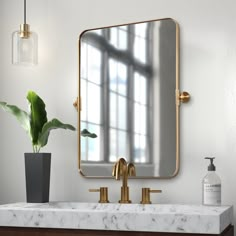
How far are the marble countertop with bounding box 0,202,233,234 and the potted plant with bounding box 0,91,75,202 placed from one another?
304 mm

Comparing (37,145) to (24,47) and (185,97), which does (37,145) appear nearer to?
(24,47)

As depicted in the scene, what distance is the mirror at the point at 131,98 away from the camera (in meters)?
2.46

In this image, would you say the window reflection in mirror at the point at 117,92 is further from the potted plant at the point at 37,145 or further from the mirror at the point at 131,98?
the potted plant at the point at 37,145

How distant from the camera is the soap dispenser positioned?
2.20 metres

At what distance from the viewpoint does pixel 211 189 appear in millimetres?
2201

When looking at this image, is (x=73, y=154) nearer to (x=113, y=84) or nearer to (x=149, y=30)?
(x=113, y=84)

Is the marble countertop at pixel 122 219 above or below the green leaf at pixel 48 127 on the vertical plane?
below

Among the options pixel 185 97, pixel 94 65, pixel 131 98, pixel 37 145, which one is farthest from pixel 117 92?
pixel 37 145

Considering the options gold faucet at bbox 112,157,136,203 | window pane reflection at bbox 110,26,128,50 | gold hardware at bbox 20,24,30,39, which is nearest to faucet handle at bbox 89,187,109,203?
gold faucet at bbox 112,157,136,203

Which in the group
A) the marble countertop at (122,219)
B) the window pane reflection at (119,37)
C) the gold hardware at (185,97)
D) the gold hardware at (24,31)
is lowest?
the marble countertop at (122,219)

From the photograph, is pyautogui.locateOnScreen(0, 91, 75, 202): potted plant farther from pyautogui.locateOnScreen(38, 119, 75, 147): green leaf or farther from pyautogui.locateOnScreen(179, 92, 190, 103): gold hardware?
pyautogui.locateOnScreen(179, 92, 190, 103): gold hardware

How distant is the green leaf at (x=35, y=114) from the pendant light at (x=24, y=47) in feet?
0.85

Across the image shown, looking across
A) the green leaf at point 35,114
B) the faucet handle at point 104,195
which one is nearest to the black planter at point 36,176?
the green leaf at point 35,114

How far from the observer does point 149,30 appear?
8.30ft
